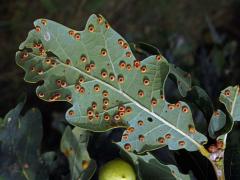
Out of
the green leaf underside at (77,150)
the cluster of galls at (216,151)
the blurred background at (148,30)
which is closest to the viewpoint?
the cluster of galls at (216,151)

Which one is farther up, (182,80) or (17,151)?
(182,80)

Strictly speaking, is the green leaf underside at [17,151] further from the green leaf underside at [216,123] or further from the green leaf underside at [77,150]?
the green leaf underside at [216,123]

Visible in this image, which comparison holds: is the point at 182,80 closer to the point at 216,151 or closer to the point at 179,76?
the point at 179,76

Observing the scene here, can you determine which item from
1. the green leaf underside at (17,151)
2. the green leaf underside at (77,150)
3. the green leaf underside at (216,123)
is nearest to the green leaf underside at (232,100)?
the green leaf underside at (216,123)

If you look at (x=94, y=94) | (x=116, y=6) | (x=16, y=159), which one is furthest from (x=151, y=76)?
(x=116, y=6)

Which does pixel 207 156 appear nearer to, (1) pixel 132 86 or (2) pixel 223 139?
(2) pixel 223 139

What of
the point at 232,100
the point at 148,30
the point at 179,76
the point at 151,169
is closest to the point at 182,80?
the point at 179,76

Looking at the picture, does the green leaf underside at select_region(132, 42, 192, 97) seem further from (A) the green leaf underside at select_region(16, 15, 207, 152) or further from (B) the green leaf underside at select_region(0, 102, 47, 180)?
(B) the green leaf underside at select_region(0, 102, 47, 180)
